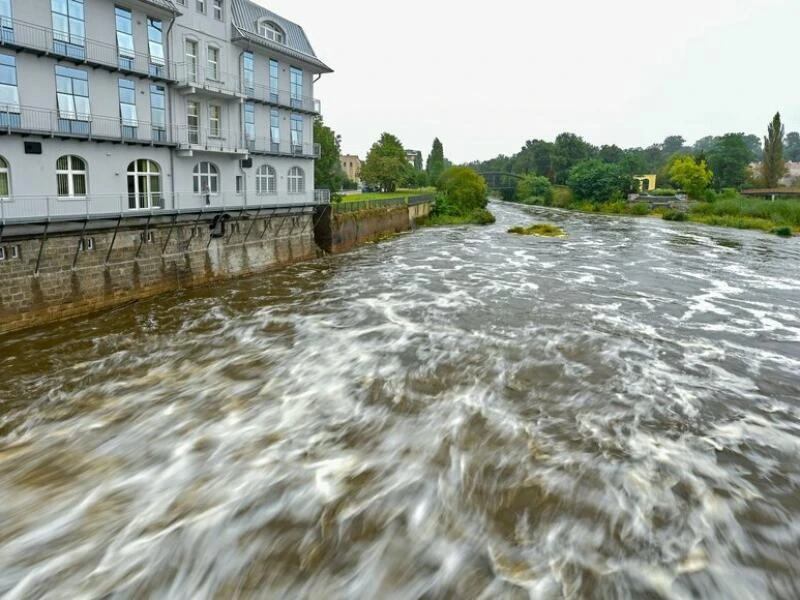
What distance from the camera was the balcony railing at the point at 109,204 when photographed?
17859 millimetres

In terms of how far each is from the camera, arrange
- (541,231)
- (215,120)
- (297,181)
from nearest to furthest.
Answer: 1. (215,120)
2. (297,181)
3. (541,231)

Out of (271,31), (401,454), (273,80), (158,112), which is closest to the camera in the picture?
(401,454)

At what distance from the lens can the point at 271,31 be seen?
100.0 feet

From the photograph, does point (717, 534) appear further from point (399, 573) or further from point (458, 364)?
point (458, 364)

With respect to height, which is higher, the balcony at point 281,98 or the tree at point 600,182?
the balcony at point 281,98

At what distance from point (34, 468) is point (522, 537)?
316 inches

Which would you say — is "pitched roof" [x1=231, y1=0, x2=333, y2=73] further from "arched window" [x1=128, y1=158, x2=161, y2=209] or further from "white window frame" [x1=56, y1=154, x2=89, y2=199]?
"white window frame" [x1=56, y1=154, x2=89, y2=199]

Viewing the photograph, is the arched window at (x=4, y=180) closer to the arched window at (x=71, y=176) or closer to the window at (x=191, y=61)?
the arched window at (x=71, y=176)

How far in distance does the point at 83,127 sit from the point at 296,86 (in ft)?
47.3

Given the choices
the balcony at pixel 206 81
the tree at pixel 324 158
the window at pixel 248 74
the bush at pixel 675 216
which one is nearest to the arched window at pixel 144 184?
the balcony at pixel 206 81

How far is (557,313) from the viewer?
763 inches

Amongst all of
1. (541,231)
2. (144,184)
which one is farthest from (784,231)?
(144,184)

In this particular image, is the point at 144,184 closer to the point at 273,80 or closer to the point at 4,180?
the point at 4,180

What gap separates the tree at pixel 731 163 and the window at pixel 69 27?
93.2m
